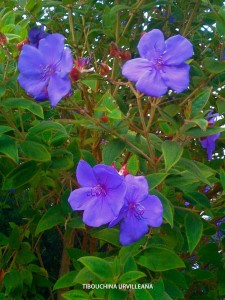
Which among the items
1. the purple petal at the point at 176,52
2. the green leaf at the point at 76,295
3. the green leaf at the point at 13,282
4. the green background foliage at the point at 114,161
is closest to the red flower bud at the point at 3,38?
the green background foliage at the point at 114,161

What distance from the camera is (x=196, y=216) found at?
1.18 meters

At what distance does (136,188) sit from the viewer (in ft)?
3.07

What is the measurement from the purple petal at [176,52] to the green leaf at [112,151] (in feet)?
0.66

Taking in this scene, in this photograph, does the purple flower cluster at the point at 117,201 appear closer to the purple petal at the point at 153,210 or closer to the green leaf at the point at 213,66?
the purple petal at the point at 153,210

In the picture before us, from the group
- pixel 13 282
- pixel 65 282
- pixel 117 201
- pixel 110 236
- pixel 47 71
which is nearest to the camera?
pixel 117 201

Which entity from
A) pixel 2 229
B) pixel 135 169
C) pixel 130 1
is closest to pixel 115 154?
pixel 135 169

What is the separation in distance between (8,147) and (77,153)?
0.21m

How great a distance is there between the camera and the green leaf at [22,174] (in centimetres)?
115

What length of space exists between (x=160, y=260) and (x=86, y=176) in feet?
0.79

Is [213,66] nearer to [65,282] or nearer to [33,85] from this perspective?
[33,85]

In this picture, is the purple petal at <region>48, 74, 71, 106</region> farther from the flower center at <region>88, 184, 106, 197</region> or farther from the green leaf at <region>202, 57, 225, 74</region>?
the green leaf at <region>202, 57, 225, 74</region>

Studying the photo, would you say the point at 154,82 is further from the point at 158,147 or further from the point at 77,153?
the point at 77,153

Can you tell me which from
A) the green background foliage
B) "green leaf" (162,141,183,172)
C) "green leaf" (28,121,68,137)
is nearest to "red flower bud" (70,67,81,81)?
the green background foliage

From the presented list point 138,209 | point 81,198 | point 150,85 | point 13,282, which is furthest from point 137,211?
point 13,282
